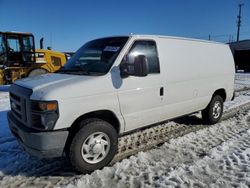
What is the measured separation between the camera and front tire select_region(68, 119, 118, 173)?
12.7 ft

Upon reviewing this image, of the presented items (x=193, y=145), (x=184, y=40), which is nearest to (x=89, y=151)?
(x=193, y=145)

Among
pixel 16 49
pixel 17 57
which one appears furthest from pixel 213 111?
pixel 16 49

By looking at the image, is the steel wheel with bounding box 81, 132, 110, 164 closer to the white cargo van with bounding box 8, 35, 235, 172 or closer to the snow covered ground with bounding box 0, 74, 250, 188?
the white cargo van with bounding box 8, 35, 235, 172

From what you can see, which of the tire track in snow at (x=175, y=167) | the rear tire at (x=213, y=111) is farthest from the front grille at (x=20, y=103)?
the rear tire at (x=213, y=111)

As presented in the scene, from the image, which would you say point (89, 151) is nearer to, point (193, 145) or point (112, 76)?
point (112, 76)

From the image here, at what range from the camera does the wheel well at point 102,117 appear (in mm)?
3946

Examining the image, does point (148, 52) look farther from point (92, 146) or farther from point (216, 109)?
point (216, 109)

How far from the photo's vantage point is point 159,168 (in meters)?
4.21

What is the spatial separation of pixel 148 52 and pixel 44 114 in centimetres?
224

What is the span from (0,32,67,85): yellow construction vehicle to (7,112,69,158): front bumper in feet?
36.9

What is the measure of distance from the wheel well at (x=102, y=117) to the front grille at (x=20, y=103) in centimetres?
69

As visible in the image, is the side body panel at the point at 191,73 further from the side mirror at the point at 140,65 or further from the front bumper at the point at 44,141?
the front bumper at the point at 44,141

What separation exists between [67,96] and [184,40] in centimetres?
320

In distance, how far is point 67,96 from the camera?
3666 mm
